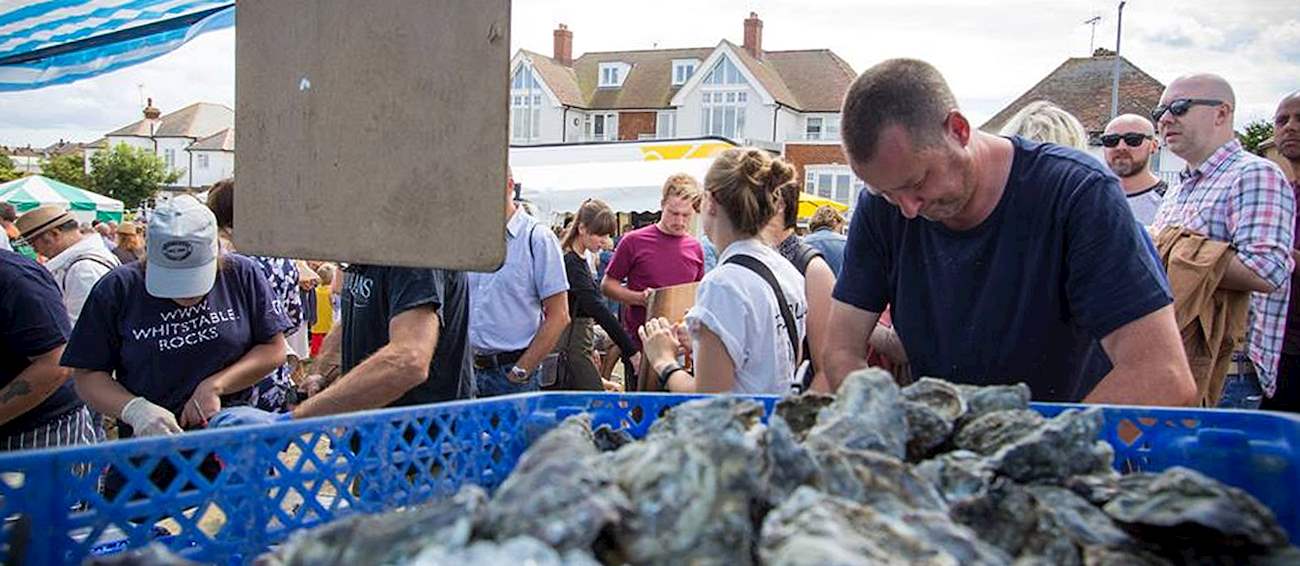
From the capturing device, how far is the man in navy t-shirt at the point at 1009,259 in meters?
1.93

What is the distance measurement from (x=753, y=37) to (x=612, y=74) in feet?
26.5

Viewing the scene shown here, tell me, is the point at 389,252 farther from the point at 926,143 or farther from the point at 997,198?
the point at 997,198

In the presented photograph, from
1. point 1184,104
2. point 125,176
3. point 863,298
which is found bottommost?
point 863,298

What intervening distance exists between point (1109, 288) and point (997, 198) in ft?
1.17

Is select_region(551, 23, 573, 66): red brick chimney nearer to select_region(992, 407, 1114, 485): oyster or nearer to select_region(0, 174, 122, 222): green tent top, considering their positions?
select_region(0, 174, 122, 222): green tent top

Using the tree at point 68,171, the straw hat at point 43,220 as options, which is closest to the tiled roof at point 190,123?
the tree at point 68,171

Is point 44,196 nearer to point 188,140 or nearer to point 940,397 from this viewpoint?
point 940,397

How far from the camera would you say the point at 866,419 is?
130cm

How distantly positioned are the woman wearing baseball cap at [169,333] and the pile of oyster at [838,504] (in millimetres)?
2238

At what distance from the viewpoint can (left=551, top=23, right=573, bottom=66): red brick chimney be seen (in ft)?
162

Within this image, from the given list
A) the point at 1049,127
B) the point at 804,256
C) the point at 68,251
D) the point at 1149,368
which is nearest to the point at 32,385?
the point at 68,251

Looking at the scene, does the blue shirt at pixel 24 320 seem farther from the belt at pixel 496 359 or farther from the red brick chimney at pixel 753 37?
the red brick chimney at pixel 753 37

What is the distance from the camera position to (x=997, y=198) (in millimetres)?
2172

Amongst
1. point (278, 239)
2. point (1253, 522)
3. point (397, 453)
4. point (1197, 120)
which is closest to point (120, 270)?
point (278, 239)
